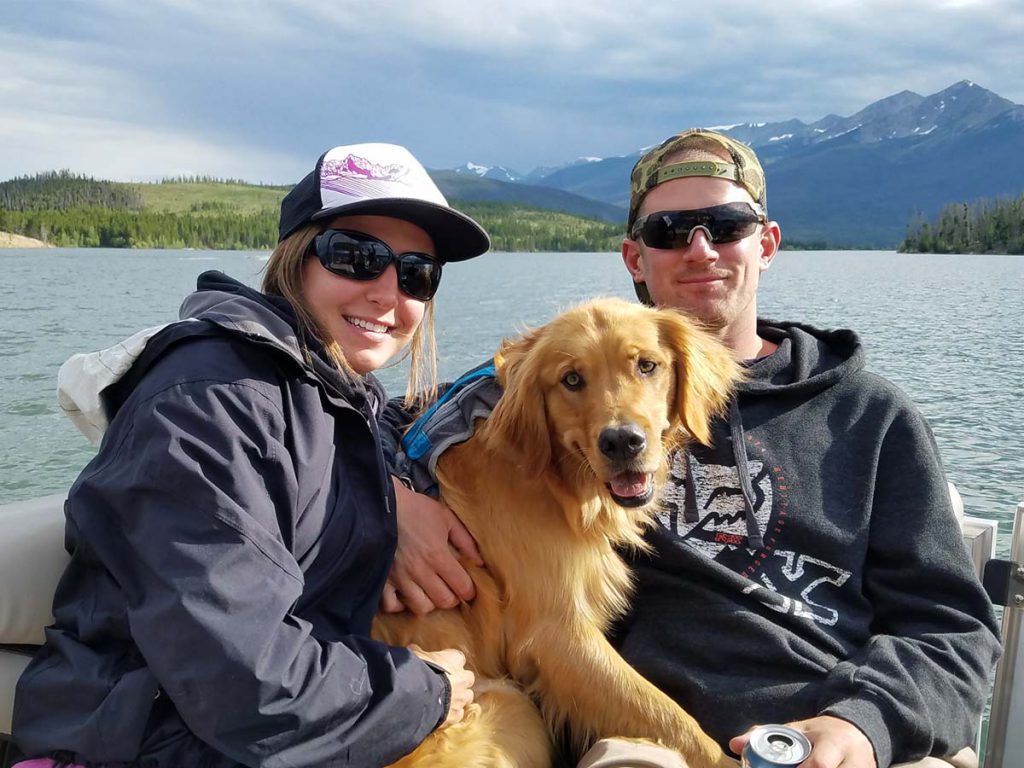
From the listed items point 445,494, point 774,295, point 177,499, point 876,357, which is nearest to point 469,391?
Answer: point 445,494

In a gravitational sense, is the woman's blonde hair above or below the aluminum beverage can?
above

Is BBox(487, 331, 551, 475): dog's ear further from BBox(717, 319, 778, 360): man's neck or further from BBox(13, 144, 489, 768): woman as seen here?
BBox(717, 319, 778, 360): man's neck

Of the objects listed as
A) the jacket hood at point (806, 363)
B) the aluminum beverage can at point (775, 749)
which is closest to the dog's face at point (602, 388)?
the jacket hood at point (806, 363)

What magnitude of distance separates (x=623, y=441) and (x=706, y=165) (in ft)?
4.17

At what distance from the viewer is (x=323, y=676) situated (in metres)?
2.21

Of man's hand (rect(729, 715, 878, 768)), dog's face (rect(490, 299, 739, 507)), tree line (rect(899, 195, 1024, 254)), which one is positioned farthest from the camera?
tree line (rect(899, 195, 1024, 254))

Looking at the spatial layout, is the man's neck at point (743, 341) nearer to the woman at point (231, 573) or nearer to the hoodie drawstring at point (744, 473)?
the hoodie drawstring at point (744, 473)

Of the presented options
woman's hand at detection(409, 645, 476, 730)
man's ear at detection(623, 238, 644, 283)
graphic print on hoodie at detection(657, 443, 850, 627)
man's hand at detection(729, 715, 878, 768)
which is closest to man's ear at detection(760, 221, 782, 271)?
man's ear at detection(623, 238, 644, 283)

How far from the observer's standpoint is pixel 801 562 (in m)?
3.06

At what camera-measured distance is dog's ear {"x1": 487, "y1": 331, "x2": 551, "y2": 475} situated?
10.5ft

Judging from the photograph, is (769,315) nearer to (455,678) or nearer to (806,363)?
(806,363)

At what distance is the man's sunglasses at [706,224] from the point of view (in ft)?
11.3

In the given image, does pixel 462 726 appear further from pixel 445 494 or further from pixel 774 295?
pixel 774 295

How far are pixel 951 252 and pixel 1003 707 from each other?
334 feet
